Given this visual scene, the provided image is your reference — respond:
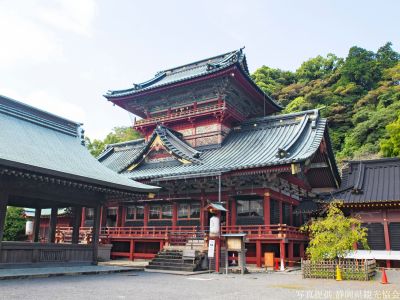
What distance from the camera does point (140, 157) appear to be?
97.3ft

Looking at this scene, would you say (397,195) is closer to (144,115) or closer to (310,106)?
(144,115)

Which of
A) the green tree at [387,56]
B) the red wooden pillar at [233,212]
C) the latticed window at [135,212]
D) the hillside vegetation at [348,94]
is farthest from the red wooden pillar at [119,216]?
the green tree at [387,56]

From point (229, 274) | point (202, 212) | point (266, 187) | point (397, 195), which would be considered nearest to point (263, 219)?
point (266, 187)

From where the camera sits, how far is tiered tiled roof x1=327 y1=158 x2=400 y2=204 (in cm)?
2334

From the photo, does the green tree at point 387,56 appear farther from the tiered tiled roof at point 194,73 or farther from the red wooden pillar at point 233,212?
the red wooden pillar at point 233,212

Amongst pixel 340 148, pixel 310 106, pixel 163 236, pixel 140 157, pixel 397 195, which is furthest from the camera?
pixel 310 106

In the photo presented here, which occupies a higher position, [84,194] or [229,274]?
[84,194]

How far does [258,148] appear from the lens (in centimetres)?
2592

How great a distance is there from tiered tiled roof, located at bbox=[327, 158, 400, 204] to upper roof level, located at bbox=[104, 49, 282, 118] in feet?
34.3

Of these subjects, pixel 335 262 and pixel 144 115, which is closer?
pixel 335 262

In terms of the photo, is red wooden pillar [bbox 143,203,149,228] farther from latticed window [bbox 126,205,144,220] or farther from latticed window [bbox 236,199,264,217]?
latticed window [bbox 236,199,264,217]

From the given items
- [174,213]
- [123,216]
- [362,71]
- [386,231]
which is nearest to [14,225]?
[123,216]

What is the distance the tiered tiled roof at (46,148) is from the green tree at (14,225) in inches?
544

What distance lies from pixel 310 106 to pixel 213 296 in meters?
54.7
